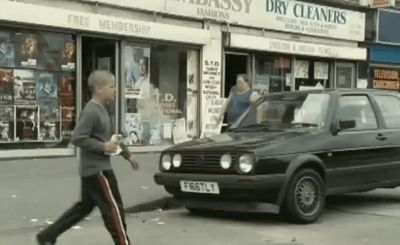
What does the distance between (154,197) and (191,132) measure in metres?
6.38

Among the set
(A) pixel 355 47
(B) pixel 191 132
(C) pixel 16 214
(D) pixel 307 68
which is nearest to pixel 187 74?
(B) pixel 191 132

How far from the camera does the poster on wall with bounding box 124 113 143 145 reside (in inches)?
566

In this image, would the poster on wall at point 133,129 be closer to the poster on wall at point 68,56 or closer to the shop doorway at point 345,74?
the poster on wall at point 68,56

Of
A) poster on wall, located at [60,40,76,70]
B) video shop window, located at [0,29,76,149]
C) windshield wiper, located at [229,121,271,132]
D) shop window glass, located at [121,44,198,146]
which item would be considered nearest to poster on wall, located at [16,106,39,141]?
video shop window, located at [0,29,76,149]

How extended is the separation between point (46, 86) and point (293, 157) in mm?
6564

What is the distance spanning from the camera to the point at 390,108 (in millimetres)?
9656

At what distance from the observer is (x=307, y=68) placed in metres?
18.8

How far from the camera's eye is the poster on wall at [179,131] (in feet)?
50.5

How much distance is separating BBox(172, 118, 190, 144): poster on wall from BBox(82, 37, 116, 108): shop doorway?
Answer: 2083mm

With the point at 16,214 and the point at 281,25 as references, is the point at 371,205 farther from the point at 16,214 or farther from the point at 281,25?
the point at 281,25

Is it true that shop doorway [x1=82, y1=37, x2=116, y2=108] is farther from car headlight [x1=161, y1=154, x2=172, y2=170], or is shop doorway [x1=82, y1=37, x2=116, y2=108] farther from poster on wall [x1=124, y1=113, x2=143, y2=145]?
car headlight [x1=161, y1=154, x2=172, y2=170]

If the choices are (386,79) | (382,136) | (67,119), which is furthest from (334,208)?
(386,79)

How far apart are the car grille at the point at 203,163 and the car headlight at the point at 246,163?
2.9 inches

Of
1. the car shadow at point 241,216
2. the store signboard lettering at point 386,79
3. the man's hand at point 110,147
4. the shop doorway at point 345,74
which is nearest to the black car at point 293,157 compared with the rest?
the car shadow at point 241,216
